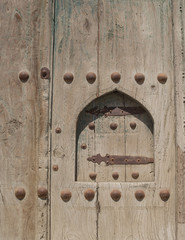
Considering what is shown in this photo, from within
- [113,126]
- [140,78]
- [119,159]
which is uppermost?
[140,78]

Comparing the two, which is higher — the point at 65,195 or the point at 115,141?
the point at 115,141

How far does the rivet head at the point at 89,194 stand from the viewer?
1.67 meters

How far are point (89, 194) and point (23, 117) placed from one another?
431mm

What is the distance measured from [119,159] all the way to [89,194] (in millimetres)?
194

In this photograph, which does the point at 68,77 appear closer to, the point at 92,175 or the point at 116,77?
the point at 116,77

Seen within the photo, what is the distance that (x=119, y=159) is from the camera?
1.71 meters

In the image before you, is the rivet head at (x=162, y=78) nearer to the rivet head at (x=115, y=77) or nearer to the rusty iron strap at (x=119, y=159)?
the rivet head at (x=115, y=77)

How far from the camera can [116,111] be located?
174 centimetres

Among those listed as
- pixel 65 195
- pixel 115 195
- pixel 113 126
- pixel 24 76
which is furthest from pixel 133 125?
pixel 24 76

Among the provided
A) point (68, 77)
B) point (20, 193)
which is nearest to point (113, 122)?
point (68, 77)

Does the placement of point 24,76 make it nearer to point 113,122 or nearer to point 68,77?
point 68,77

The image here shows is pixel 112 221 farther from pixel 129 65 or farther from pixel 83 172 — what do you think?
pixel 129 65

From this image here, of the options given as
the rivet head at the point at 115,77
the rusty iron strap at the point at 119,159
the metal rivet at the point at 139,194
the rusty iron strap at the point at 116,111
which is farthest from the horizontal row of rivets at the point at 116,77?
the metal rivet at the point at 139,194

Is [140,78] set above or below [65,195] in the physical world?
above
